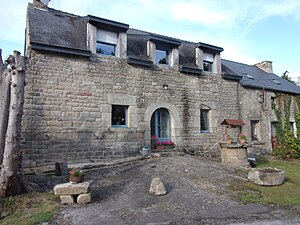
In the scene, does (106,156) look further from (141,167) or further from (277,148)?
(277,148)

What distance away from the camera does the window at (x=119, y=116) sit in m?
8.89


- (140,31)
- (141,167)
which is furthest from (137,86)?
(140,31)

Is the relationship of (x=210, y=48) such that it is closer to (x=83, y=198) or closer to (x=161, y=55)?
(x=161, y=55)

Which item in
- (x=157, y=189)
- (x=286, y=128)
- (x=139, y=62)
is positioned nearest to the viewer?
(x=157, y=189)

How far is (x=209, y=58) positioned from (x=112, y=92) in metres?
Answer: 5.70

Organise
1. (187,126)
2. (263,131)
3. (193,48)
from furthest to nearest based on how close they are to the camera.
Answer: (263,131) → (193,48) → (187,126)

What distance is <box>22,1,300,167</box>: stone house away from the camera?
757 centimetres

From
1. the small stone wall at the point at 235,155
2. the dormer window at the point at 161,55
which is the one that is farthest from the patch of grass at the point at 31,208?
the dormer window at the point at 161,55

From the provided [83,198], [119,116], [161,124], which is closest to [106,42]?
[119,116]

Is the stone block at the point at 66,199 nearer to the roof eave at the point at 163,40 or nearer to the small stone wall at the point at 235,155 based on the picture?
the small stone wall at the point at 235,155

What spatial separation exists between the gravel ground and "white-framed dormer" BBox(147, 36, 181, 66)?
17.2 ft

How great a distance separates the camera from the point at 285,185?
617 centimetres

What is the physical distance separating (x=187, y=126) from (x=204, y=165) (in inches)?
112

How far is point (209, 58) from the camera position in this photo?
38.4ft
